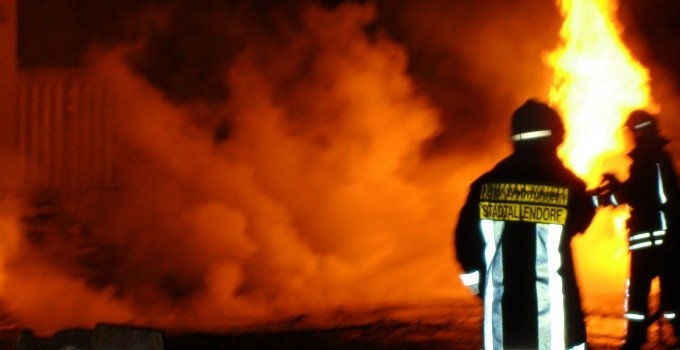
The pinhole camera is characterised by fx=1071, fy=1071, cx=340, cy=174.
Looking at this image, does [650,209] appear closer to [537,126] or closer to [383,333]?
[383,333]

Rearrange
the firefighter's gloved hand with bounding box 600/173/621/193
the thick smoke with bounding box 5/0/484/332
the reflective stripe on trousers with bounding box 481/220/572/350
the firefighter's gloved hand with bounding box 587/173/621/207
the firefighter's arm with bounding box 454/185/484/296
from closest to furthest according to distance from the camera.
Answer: the reflective stripe on trousers with bounding box 481/220/572/350
the firefighter's arm with bounding box 454/185/484/296
the firefighter's gloved hand with bounding box 587/173/621/207
the firefighter's gloved hand with bounding box 600/173/621/193
the thick smoke with bounding box 5/0/484/332

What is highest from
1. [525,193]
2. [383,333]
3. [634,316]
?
[525,193]

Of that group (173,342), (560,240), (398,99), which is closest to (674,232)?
(560,240)

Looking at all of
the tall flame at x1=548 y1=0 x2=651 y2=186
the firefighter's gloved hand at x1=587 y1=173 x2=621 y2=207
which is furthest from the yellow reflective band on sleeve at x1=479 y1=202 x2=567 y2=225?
the tall flame at x1=548 y1=0 x2=651 y2=186

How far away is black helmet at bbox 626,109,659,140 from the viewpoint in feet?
23.1

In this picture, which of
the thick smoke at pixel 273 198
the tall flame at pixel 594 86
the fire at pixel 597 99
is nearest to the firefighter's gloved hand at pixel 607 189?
the thick smoke at pixel 273 198

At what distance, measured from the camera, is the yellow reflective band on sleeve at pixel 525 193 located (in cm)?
432

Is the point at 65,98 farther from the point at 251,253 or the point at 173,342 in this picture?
the point at 173,342

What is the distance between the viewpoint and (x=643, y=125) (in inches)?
278

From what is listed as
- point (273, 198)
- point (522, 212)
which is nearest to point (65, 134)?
point (273, 198)

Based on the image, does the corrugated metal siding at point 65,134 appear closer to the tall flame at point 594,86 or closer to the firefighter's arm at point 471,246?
the tall flame at point 594,86

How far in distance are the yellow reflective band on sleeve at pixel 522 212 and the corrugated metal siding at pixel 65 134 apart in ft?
23.9

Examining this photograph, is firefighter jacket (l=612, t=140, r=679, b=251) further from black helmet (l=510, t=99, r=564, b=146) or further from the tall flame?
the tall flame

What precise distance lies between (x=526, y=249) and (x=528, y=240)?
0.04 meters
